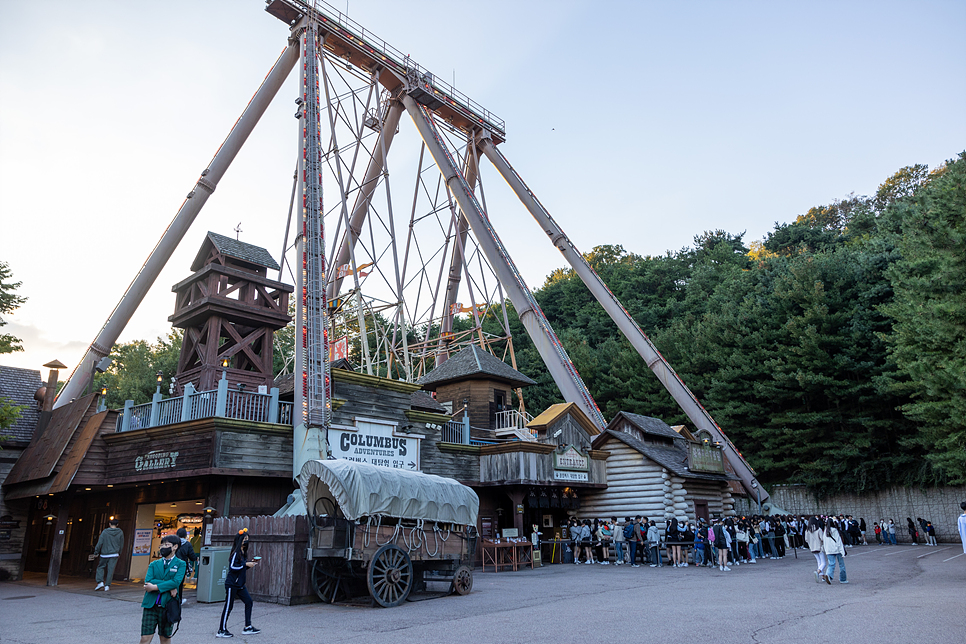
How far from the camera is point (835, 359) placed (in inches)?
1387

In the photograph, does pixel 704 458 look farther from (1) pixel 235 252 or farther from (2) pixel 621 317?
(1) pixel 235 252

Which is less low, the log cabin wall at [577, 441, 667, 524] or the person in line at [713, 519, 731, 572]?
the log cabin wall at [577, 441, 667, 524]

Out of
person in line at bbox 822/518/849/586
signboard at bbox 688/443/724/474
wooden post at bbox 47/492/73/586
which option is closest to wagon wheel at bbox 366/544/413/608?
person in line at bbox 822/518/849/586

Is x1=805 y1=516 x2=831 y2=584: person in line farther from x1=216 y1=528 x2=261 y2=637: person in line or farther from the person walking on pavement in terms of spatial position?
the person walking on pavement

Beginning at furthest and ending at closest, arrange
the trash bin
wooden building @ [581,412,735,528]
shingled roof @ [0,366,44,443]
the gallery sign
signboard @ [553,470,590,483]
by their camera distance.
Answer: wooden building @ [581,412,735,528] → signboard @ [553,470,590,483] → shingled roof @ [0,366,44,443] → the gallery sign → the trash bin

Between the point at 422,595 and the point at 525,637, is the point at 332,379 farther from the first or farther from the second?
the point at 525,637

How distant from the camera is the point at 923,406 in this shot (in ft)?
89.2

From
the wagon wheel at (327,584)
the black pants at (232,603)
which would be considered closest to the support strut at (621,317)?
the wagon wheel at (327,584)

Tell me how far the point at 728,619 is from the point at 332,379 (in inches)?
502

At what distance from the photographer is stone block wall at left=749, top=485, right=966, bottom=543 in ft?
106

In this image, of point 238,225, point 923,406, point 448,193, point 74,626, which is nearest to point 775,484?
point 923,406

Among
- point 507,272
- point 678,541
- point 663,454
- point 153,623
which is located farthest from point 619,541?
point 153,623

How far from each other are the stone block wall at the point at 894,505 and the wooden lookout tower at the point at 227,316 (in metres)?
26.3

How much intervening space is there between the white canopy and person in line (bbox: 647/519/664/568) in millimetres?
10169
